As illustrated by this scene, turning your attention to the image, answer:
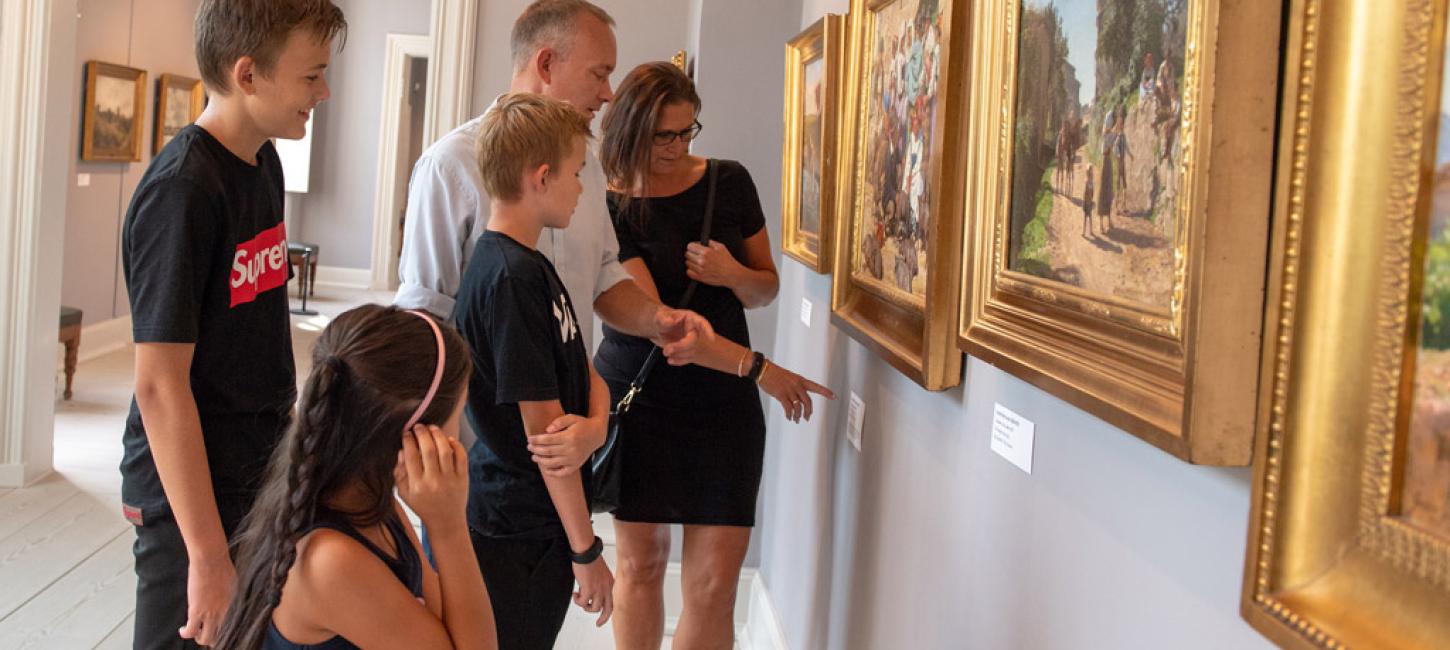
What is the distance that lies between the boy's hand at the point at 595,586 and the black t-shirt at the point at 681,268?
39.9 inches

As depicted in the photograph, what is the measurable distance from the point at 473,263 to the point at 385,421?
2.12 ft

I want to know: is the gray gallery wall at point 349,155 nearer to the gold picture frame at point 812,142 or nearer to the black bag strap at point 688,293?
the gold picture frame at point 812,142

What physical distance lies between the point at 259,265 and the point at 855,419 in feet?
5.10

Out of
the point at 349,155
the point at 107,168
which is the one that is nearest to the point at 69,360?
the point at 107,168

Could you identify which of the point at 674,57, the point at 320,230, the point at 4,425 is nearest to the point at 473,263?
the point at 674,57

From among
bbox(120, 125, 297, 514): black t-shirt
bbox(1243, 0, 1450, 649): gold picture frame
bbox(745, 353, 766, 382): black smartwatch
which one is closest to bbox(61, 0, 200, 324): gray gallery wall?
bbox(745, 353, 766, 382): black smartwatch

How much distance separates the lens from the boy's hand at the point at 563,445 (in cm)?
244

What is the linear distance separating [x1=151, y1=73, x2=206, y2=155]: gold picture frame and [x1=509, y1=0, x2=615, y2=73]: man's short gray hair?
32.5 ft

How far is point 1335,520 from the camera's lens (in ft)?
→ 3.43

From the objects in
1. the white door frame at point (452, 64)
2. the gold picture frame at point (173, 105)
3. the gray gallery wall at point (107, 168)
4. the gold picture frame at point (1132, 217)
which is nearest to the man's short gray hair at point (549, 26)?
the gold picture frame at point (1132, 217)

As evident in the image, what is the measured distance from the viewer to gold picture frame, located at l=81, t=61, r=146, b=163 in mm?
10617

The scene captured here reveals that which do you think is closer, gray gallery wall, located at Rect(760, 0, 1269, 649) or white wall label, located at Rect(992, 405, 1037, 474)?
gray gallery wall, located at Rect(760, 0, 1269, 649)

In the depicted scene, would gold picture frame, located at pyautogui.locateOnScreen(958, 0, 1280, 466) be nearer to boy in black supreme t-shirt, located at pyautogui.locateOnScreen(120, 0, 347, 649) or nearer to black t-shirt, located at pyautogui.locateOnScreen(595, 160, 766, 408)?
boy in black supreme t-shirt, located at pyautogui.locateOnScreen(120, 0, 347, 649)

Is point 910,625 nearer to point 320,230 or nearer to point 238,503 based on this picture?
point 238,503
